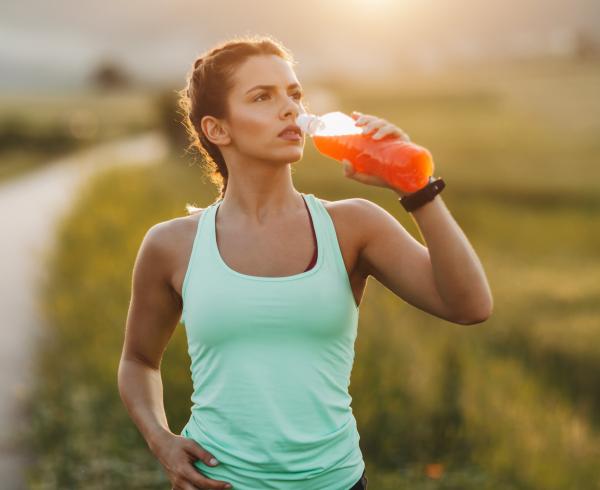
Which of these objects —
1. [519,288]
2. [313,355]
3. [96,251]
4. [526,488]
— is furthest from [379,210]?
[519,288]

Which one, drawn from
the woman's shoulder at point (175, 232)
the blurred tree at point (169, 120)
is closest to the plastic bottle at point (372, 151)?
the woman's shoulder at point (175, 232)

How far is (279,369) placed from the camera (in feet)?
6.93

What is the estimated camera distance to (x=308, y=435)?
2.12m

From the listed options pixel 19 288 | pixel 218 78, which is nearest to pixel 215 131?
pixel 218 78

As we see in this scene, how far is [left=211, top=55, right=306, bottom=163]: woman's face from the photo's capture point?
2258 millimetres

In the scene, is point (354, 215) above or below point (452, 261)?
above

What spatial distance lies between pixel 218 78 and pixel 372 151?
54cm

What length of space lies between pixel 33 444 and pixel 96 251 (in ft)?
16.1

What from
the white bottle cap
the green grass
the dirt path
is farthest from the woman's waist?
the green grass

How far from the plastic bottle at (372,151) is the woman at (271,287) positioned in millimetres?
35

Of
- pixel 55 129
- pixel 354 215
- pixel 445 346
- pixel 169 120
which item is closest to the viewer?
pixel 354 215

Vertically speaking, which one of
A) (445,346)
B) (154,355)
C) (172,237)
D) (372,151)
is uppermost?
(372,151)

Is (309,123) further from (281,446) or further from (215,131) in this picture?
(281,446)

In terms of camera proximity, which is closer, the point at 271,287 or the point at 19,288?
the point at 271,287
